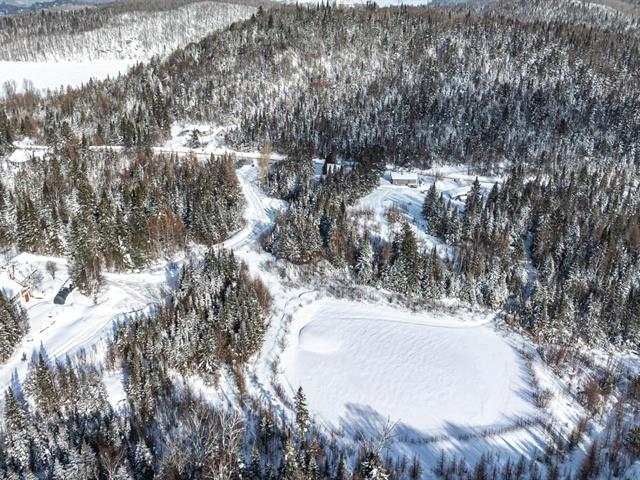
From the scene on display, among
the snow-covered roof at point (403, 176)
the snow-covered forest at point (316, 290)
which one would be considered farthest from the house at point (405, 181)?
Answer: the snow-covered forest at point (316, 290)

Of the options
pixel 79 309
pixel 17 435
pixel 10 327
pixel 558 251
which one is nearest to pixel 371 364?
pixel 17 435

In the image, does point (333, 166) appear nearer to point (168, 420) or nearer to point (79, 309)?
point (79, 309)

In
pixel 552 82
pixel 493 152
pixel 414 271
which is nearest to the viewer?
pixel 414 271

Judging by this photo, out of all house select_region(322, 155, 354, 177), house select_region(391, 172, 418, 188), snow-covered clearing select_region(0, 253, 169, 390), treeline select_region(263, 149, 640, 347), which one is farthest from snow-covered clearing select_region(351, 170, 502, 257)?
snow-covered clearing select_region(0, 253, 169, 390)

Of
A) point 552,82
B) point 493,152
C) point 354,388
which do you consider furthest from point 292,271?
point 552,82

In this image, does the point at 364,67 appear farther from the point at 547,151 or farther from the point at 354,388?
the point at 354,388

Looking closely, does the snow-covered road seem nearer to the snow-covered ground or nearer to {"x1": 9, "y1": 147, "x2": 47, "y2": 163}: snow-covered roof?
the snow-covered ground

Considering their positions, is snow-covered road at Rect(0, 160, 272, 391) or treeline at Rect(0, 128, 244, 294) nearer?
snow-covered road at Rect(0, 160, 272, 391)
